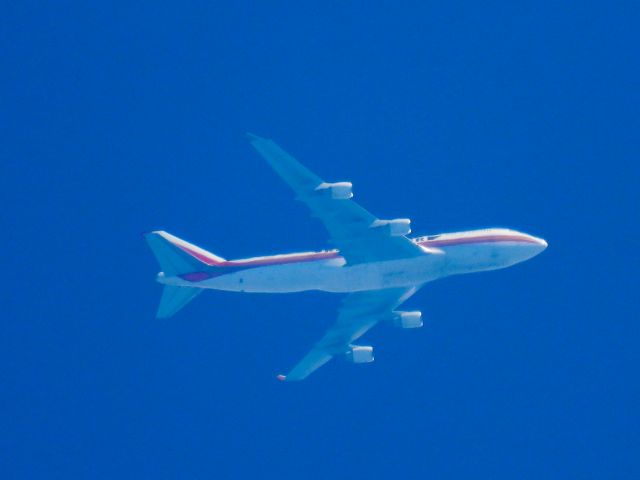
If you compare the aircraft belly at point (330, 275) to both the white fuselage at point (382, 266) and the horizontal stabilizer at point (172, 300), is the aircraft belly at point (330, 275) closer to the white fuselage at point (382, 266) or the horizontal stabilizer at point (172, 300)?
the white fuselage at point (382, 266)

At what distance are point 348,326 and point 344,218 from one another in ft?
35.6

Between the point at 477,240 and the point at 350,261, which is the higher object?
the point at 477,240

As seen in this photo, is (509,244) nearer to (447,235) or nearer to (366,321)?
(447,235)

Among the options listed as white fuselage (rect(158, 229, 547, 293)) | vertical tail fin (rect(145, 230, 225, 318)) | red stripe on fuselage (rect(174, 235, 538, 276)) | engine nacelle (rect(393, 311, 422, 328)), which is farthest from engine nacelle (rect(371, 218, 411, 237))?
vertical tail fin (rect(145, 230, 225, 318))

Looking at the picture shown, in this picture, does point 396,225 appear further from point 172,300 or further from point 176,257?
point 172,300

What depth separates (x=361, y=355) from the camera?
3612 inches

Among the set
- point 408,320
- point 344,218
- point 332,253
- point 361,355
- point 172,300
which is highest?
point 344,218

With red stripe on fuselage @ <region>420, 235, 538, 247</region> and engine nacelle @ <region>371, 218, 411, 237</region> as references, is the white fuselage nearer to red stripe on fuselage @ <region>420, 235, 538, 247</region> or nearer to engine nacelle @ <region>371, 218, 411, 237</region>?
red stripe on fuselage @ <region>420, 235, 538, 247</region>

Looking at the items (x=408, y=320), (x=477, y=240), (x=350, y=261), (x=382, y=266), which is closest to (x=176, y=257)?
(x=350, y=261)

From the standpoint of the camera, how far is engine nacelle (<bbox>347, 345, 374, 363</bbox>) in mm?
91750

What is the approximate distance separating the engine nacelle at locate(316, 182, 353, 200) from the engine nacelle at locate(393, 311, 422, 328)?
1208 centimetres

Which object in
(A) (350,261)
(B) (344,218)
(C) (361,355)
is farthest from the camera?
(C) (361,355)

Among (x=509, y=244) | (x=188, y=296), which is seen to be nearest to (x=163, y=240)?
(x=188, y=296)

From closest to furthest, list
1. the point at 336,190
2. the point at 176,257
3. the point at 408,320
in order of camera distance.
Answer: the point at 336,190 < the point at 176,257 < the point at 408,320
